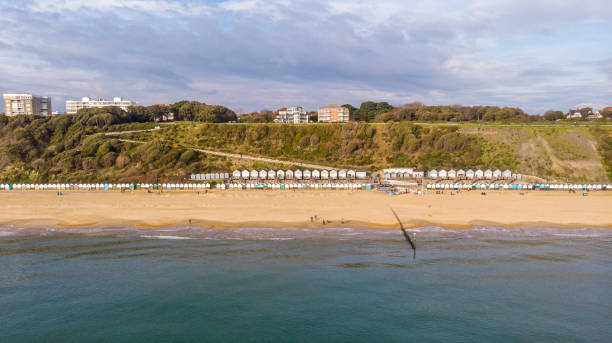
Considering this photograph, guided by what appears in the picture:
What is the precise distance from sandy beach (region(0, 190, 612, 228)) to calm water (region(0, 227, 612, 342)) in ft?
14.3

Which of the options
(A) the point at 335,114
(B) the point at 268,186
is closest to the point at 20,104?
(A) the point at 335,114

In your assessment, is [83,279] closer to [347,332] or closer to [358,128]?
[347,332]

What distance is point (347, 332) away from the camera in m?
18.0

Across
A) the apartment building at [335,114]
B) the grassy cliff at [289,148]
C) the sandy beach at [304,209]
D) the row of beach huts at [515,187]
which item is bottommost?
the sandy beach at [304,209]

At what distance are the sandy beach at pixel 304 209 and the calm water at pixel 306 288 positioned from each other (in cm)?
436

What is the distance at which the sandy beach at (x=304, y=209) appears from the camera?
1427 inches

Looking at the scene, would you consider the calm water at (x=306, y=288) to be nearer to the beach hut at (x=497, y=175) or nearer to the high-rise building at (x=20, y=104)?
the beach hut at (x=497, y=175)

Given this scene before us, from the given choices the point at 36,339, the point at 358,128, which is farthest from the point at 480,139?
the point at 36,339

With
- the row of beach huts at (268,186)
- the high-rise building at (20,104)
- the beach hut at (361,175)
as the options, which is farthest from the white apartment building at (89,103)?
the beach hut at (361,175)

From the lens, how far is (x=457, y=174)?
59281 mm

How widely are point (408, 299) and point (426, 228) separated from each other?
14.5 metres

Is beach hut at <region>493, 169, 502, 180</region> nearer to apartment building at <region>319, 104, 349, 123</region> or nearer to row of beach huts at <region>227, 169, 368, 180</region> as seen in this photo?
row of beach huts at <region>227, 169, 368, 180</region>

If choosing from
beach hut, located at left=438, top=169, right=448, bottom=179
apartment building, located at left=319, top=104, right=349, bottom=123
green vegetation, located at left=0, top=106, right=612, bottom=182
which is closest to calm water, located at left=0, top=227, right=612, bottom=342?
beach hut, located at left=438, top=169, right=448, bottom=179

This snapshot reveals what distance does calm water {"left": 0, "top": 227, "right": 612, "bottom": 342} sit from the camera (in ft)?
59.4
